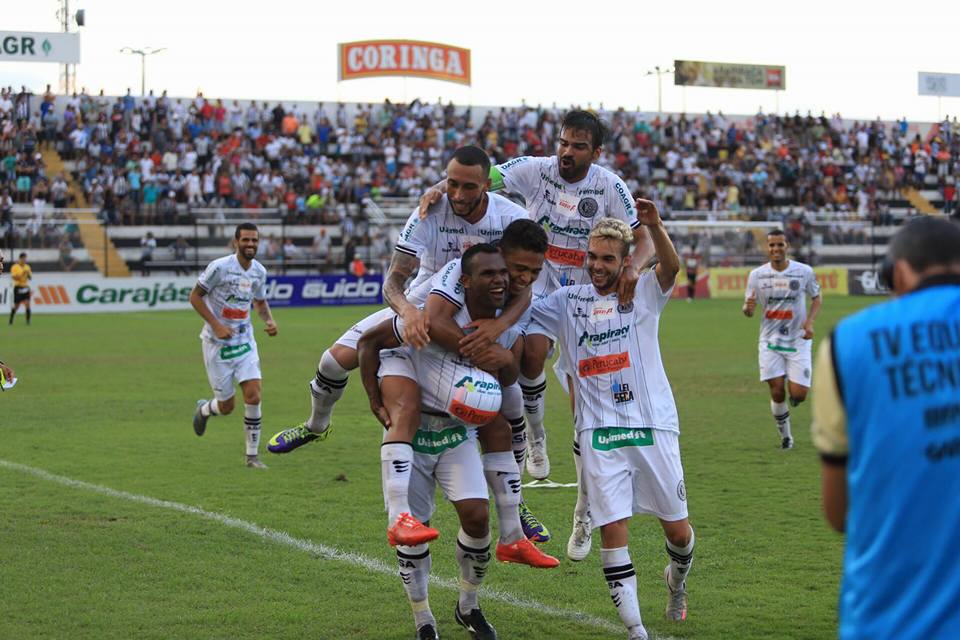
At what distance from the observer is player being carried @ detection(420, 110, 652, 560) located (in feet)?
27.4

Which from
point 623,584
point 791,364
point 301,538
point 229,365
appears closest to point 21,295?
point 229,365

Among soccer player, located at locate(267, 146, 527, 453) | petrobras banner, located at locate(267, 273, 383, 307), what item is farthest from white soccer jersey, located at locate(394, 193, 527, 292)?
petrobras banner, located at locate(267, 273, 383, 307)

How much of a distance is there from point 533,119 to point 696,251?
11.1 metres

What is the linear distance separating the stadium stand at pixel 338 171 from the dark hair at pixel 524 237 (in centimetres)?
3574

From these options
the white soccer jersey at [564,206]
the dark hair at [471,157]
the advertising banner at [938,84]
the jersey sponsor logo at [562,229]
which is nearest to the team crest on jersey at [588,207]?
the white soccer jersey at [564,206]

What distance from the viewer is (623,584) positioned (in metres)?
6.54

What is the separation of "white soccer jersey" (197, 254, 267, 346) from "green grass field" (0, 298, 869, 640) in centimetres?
139

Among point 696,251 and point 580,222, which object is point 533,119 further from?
point 580,222

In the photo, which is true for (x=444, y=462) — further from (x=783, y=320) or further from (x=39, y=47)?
(x=39, y=47)

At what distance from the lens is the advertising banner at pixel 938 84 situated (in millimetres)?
67750

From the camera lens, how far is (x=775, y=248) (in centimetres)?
1549

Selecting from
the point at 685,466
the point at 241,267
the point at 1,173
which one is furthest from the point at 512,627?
the point at 1,173

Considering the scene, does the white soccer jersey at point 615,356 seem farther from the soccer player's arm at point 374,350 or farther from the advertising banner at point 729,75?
the advertising banner at point 729,75

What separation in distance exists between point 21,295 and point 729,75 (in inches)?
1776
